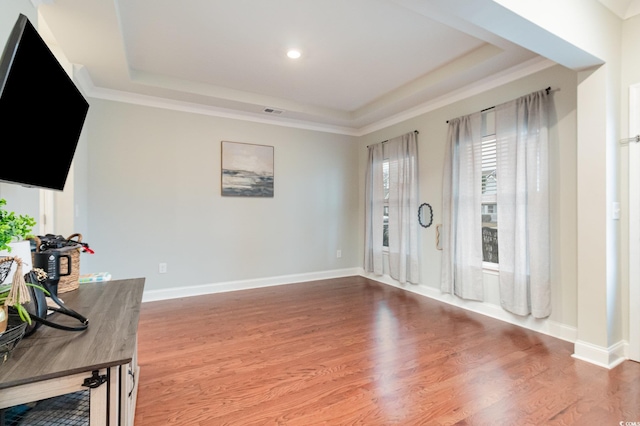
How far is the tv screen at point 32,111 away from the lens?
118cm

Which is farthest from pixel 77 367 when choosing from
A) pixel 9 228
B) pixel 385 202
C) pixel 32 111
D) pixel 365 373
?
pixel 385 202

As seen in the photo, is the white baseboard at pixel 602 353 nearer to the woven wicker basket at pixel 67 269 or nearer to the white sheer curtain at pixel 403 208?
the white sheer curtain at pixel 403 208

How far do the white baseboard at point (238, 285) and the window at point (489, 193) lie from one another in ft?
7.98

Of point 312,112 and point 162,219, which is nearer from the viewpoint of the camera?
point 162,219

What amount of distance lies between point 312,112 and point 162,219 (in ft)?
8.27

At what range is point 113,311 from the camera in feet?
4.13

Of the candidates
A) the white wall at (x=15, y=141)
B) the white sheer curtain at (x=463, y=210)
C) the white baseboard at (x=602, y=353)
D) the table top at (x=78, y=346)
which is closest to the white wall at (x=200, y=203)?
the white wall at (x=15, y=141)

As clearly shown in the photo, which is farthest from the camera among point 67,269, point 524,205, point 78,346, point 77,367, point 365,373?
point 524,205

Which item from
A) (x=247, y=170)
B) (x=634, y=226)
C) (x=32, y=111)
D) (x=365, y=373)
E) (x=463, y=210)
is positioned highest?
(x=247, y=170)

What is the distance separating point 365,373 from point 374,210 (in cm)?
301

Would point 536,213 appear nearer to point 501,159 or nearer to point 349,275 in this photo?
point 501,159

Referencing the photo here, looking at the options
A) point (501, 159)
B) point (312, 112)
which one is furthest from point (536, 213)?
point (312, 112)

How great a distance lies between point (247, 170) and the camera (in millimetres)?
4312

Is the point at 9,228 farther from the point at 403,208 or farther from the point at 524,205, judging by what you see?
the point at 403,208
